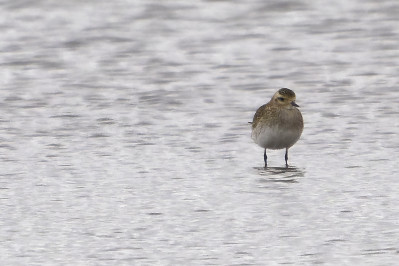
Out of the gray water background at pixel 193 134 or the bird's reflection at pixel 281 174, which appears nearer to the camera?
the gray water background at pixel 193 134

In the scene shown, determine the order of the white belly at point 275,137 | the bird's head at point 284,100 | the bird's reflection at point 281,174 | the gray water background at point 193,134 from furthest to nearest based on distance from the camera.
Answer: the bird's head at point 284,100
the white belly at point 275,137
the bird's reflection at point 281,174
the gray water background at point 193,134

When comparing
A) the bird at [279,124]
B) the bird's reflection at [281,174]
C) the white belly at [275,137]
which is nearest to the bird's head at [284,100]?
the bird at [279,124]

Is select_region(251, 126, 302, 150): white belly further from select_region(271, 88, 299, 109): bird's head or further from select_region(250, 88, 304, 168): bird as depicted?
select_region(271, 88, 299, 109): bird's head

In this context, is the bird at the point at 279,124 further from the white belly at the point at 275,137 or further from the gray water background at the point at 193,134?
the gray water background at the point at 193,134

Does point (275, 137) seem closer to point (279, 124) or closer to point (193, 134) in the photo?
point (279, 124)

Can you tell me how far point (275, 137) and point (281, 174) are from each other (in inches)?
39.2

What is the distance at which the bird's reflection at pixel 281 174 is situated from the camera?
1236cm

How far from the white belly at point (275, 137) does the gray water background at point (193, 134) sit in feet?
0.65

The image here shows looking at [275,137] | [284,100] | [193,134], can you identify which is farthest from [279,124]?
[193,134]

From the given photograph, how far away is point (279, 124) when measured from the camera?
13.9 m

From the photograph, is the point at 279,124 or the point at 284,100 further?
the point at 284,100

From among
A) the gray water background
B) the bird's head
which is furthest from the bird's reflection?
the bird's head

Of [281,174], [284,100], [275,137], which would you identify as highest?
[284,100]

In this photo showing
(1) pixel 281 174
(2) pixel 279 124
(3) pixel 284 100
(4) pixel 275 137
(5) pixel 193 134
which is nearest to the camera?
(1) pixel 281 174
